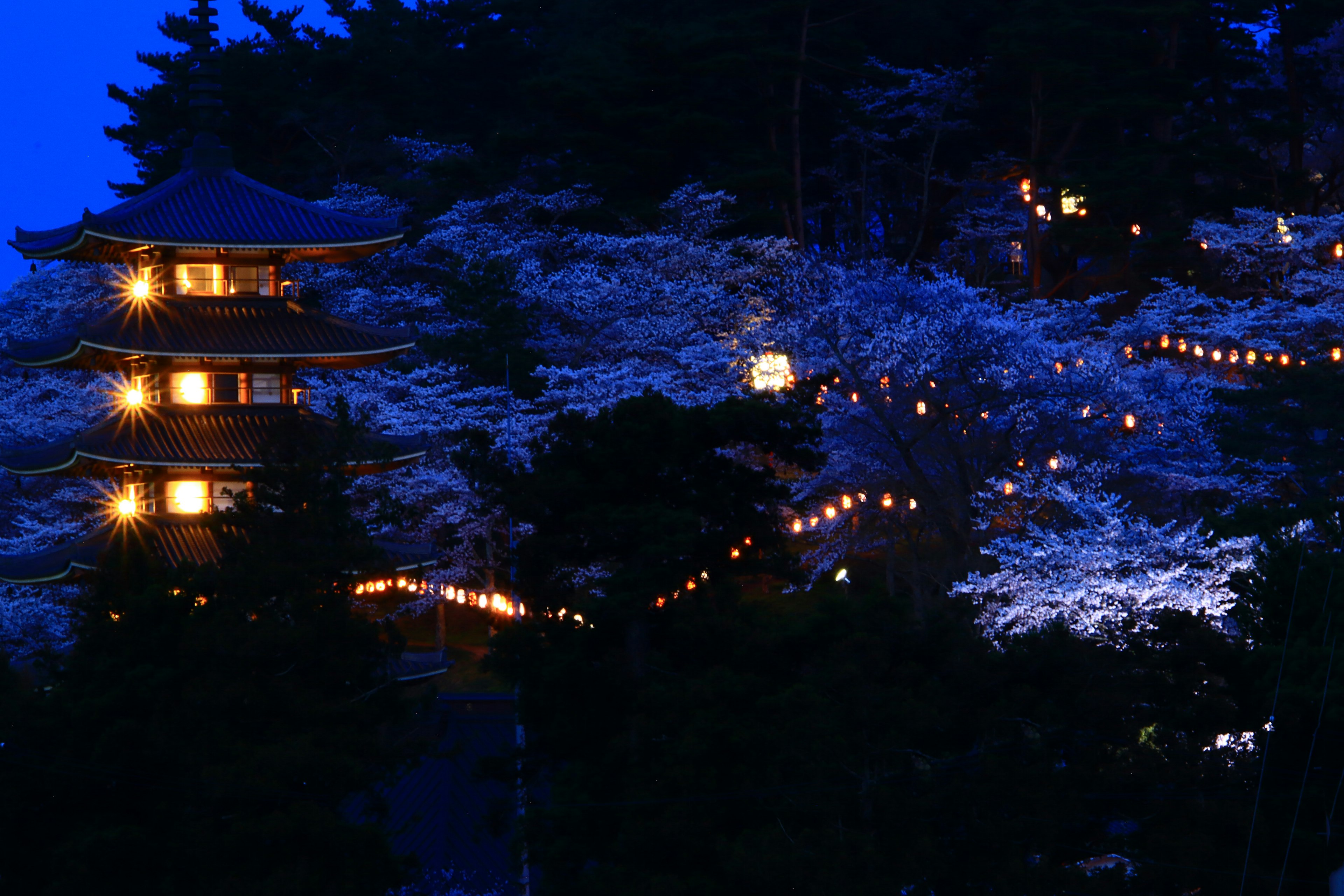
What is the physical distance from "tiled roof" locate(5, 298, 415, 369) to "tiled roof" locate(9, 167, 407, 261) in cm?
82

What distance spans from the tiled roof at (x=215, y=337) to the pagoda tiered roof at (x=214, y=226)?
78 cm

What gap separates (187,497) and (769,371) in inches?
437

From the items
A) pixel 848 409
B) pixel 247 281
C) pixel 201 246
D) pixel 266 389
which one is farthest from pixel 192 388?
pixel 848 409

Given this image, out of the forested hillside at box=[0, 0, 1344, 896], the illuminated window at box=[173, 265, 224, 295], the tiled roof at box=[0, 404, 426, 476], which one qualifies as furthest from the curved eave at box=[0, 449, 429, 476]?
the illuminated window at box=[173, 265, 224, 295]

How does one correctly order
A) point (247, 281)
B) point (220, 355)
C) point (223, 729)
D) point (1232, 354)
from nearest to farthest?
point (223, 729), point (220, 355), point (247, 281), point (1232, 354)

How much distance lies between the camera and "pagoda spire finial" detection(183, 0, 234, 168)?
19281 millimetres

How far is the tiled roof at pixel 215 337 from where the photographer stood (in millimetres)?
17500

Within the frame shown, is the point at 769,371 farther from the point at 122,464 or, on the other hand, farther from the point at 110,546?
the point at 110,546

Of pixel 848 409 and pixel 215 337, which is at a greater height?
pixel 215 337

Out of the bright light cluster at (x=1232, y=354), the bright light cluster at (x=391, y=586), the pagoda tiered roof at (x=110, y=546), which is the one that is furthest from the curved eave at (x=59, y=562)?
the bright light cluster at (x=1232, y=354)

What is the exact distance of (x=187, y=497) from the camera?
18.0 meters

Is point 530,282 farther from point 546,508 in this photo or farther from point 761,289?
point 546,508

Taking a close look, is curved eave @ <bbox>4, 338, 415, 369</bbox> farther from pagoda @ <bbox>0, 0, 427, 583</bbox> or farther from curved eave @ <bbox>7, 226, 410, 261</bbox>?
curved eave @ <bbox>7, 226, 410, 261</bbox>

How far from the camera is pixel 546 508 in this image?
15.2 metres
